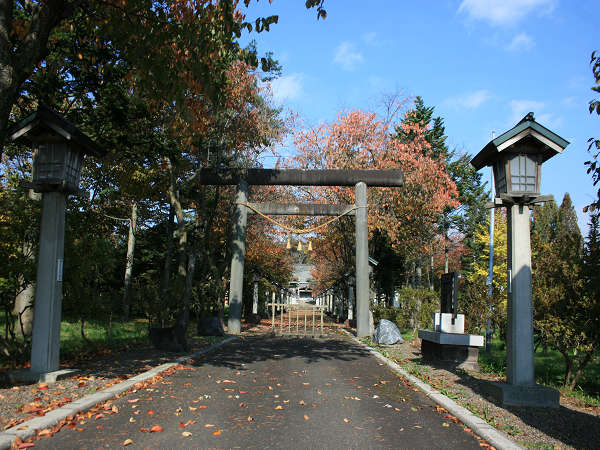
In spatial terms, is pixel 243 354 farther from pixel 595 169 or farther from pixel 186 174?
pixel 186 174

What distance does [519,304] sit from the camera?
24.4 feet

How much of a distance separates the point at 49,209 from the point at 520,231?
7586mm

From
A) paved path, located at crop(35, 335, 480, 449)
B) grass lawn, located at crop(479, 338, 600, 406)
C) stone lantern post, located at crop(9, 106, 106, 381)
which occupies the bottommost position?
grass lawn, located at crop(479, 338, 600, 406)

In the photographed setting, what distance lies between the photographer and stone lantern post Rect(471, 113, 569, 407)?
7.11 metres

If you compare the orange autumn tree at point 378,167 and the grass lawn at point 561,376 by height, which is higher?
the orange autumn tree at point 378,167

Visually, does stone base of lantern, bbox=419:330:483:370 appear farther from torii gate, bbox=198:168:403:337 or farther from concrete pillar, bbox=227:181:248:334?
concrete pillar, bbox=227:181:248:334

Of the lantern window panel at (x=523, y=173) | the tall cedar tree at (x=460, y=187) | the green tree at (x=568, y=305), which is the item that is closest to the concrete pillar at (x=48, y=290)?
the lantern window panel at (x=523, y=173)

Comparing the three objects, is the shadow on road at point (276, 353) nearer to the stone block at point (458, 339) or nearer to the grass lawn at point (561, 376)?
the stone block at point (458, 339)

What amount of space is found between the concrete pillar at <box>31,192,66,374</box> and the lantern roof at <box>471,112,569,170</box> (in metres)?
7.21

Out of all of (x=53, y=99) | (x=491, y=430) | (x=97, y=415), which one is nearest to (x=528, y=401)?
(x=491, y=430)

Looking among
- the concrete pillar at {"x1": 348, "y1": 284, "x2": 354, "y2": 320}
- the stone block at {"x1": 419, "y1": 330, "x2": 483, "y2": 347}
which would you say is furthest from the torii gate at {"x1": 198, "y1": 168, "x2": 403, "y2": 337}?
the concrete pillar at {"x1": 348, "y1": 284, "x2": 354, "y2": 320}

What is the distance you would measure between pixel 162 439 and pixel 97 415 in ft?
4.50

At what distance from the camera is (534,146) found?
311 inches

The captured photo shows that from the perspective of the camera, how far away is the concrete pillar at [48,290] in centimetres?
772
